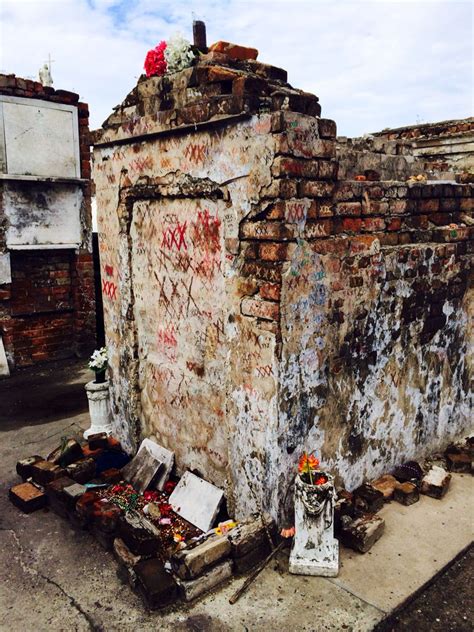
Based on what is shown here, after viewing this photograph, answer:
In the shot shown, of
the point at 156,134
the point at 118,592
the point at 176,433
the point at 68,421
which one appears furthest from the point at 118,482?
the point at 156,134

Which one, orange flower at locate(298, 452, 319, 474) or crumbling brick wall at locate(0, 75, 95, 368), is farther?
crumbling brick wall at locate(0, 75, 95, 368)

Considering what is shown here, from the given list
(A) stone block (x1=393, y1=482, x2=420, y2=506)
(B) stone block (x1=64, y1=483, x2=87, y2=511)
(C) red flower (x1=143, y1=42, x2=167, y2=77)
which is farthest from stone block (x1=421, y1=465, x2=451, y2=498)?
(C) red flower (x1=143, y1=42, x2=167, y2=77)

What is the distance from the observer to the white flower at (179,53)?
3.76 meters

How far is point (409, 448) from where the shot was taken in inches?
179

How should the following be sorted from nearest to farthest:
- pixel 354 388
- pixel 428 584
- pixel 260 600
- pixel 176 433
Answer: pixel 260 600 < pixel 428 584 < pixel 354 388 < pixel 176 433

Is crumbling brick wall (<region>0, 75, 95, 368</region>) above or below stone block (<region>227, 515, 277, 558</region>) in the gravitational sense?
above

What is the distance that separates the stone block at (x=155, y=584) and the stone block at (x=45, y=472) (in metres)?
1.48

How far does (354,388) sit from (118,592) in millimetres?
Result: 2106

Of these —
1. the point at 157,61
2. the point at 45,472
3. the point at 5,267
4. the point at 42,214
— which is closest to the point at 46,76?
the point at 42,214

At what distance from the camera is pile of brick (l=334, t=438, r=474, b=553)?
349 cm

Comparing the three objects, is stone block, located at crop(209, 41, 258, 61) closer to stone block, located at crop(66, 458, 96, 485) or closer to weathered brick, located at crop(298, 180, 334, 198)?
weathered brick, located at crop(298, 180, 334, 198)

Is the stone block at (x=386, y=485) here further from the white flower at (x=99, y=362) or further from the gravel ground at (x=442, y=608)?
the white flower at (x=99, y=362)

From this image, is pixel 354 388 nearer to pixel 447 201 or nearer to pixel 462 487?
pixel 462 487

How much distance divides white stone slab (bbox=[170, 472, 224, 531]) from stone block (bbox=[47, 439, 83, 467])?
112cm
